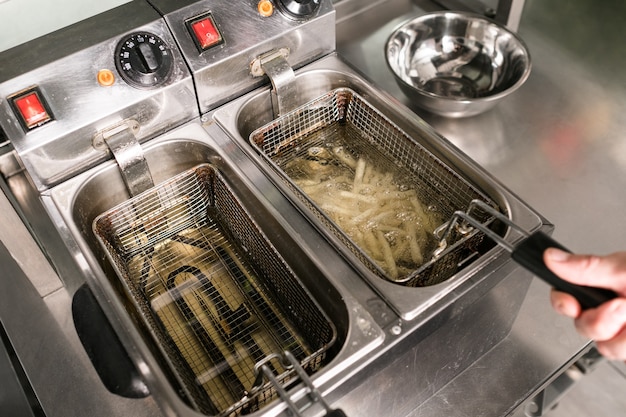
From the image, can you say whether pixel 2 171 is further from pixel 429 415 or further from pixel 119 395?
pixel 429 415

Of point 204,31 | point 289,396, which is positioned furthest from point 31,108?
point 289,396

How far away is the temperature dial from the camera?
3.92 feet

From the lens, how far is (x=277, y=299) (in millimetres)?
1297

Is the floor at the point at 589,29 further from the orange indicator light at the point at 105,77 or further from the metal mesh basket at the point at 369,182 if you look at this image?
the orange indicator light at the point at 105,77

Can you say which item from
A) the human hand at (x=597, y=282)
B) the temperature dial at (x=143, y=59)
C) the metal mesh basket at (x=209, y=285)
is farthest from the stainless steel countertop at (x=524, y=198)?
the human hand at (x=597, y=282)

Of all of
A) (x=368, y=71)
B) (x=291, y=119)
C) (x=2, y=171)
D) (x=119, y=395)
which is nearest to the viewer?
(x=119, y=395)

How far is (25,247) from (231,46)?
0.66m

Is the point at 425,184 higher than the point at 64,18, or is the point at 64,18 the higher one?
the point at 64,18

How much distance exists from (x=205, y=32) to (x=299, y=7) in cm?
23

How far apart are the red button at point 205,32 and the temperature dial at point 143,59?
7 centimetres

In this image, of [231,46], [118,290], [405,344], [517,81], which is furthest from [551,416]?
[231,46]

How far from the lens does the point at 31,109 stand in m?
1.13

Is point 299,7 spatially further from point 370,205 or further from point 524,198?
point 524,198

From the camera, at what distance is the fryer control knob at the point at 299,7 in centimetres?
133
